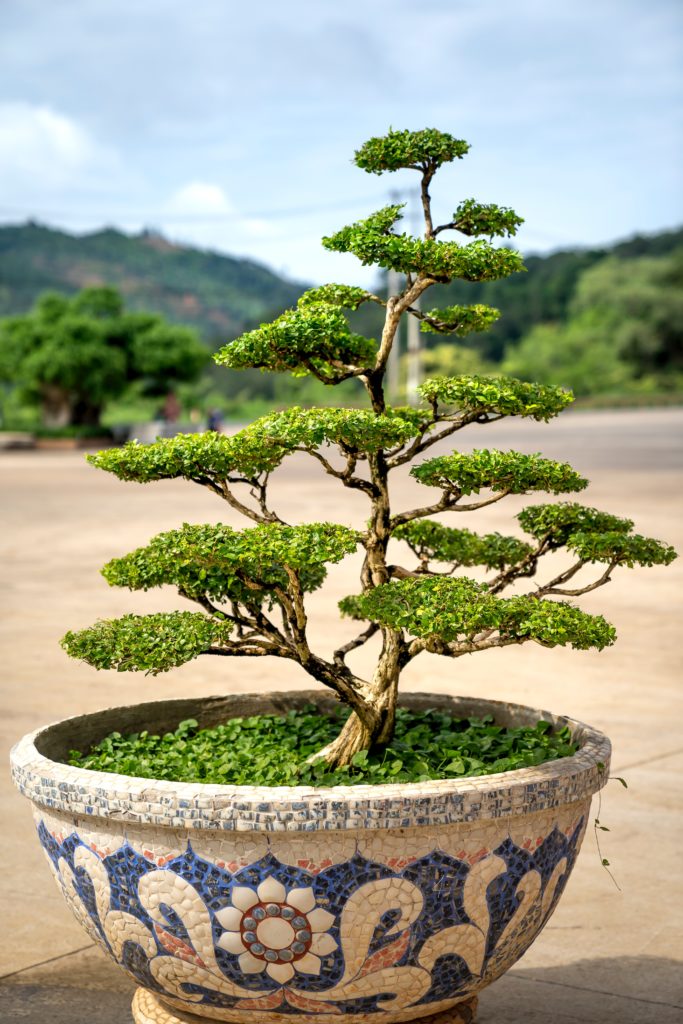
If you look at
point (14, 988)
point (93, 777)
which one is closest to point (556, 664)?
point (14, 988)

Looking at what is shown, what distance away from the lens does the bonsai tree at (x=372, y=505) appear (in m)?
2.61

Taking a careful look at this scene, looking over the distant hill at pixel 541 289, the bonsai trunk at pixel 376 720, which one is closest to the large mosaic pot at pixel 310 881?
the bonsai trunk at pixel 376 720

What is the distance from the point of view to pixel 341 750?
284 cm

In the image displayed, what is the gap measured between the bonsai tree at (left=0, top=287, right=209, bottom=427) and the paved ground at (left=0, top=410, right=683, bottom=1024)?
17260mm

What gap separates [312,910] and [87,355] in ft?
97.6

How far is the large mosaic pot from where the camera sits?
2209 mm

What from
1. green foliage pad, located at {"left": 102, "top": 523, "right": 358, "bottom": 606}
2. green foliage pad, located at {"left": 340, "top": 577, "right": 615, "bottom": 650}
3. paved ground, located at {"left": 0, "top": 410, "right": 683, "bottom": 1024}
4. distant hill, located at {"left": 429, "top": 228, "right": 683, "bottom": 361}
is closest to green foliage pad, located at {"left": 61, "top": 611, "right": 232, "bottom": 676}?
green foliage pad, located at {"left": 102, "top": 523, "right": 358, "bottom": 606}

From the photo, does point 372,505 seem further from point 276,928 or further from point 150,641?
point 276,928

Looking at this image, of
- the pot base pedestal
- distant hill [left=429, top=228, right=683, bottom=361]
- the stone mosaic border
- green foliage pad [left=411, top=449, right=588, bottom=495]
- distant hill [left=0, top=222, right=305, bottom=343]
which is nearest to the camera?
the stone mosaic border

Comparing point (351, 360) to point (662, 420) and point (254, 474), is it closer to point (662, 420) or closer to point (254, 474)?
point (254, 474)

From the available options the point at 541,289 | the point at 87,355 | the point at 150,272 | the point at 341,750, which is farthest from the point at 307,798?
the point at 150,272

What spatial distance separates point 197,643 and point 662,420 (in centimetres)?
3896

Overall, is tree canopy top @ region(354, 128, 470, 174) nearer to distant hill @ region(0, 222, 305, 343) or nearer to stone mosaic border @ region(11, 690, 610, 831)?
stone mosaic border @ region(11, 690, 610, 831)

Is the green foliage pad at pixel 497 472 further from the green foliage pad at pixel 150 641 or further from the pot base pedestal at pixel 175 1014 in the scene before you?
the pot base pedestal at pixel 175 1014
